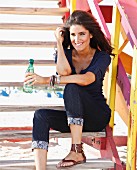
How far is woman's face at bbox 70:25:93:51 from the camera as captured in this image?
10.8ft

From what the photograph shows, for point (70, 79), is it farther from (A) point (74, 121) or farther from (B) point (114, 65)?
(B) point (114, 65)

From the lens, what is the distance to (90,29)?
10.9 ft

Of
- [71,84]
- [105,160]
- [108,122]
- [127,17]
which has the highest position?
[127,17]

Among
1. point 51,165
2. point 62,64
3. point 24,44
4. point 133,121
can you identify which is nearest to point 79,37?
point 62,64

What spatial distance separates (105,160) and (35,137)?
0.50m

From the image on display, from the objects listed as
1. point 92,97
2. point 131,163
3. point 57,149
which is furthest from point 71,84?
point 57,149

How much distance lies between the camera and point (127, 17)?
3.23m

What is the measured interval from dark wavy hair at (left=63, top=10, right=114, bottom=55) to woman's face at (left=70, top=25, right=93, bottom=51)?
3 cm

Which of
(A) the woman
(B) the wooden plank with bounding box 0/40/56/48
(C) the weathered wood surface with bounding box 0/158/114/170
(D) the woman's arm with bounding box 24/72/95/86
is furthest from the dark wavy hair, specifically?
(B) the wooden plank with bounding box 0/40/56/48

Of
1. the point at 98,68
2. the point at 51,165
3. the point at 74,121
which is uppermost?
the point at 98,68

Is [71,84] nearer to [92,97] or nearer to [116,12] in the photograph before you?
[92,97]

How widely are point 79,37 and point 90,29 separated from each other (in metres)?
0.10

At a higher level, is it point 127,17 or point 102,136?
point 127,17

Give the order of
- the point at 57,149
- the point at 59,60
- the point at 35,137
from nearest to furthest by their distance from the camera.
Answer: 1. the point at 35,137
2. the point at 59,60
3. the point at 57,149
